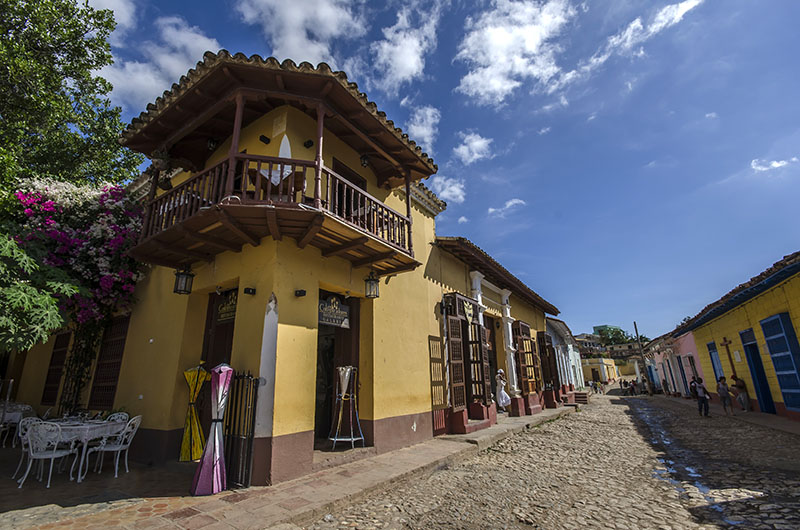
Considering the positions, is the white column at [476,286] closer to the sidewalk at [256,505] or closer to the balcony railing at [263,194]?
the balcony railing at [263,194]

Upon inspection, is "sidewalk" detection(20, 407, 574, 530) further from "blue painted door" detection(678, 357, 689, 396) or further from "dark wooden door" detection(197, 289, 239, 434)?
"blue painted door" detection(678, 357, 689, 396)

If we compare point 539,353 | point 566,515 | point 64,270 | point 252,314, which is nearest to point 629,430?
point 539,353

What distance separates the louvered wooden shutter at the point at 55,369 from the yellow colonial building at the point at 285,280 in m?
0.07

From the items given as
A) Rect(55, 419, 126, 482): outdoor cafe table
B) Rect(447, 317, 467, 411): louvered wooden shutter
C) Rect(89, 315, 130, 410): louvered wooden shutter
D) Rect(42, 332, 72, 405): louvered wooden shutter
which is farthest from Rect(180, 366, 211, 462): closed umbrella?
Rect(42, 332, 72, 405): louvered wooden shutter

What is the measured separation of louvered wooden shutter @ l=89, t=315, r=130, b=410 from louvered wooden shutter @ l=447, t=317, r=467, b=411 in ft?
25.3

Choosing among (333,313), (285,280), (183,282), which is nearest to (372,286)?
(333,313)

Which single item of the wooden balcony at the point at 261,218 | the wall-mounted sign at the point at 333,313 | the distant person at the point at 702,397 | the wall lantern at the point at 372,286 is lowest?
the distant person at the point at 702,397

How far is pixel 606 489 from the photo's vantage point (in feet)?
16.0

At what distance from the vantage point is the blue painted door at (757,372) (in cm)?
1134

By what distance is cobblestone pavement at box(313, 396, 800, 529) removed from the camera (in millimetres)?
3859

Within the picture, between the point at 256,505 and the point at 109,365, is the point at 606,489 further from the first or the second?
the point at 109,365

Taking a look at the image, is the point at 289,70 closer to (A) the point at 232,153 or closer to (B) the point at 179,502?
(A) the point at 232,153

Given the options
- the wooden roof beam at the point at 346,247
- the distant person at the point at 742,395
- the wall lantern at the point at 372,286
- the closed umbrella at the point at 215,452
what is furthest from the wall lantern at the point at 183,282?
the distant person at the point at 742,395

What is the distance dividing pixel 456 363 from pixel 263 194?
6.47 meters
